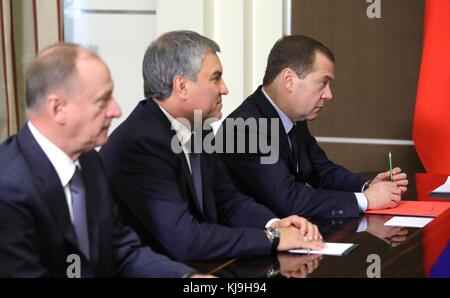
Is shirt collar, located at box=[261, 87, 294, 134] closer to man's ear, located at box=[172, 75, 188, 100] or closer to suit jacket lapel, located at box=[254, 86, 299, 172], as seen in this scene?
suit jacket lapel, located at box=[254, 86, 299, 172]

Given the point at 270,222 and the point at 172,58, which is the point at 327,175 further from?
the point at 172,58

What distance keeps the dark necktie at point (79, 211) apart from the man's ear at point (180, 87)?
645 mm

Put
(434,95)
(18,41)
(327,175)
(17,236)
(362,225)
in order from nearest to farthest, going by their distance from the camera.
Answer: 1. (17,236)
2. (362,225)
3. (327,175)
4. (434,95)
5. (18,41)

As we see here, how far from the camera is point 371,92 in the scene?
4.73 m

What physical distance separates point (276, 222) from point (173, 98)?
54cm

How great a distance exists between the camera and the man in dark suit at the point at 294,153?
288cm

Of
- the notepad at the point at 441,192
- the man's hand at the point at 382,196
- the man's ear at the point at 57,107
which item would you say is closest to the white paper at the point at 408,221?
the man's hand at the point at 382,196

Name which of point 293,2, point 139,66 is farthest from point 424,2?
point 139,66

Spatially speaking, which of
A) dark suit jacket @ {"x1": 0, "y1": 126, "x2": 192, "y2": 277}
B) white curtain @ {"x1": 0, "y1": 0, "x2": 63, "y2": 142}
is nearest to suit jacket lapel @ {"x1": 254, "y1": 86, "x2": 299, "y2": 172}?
dark suit jacket @ {"x1": 0, "y1": 126, "x2": 192, "y2": 277}

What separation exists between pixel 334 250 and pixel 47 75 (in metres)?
0.97

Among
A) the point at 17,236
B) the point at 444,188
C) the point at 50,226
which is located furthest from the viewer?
the point at 444,188

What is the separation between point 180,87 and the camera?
247 cm

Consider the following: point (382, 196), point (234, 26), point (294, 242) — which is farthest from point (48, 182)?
point (234, 26)

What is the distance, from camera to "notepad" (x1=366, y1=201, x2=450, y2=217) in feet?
9.05
